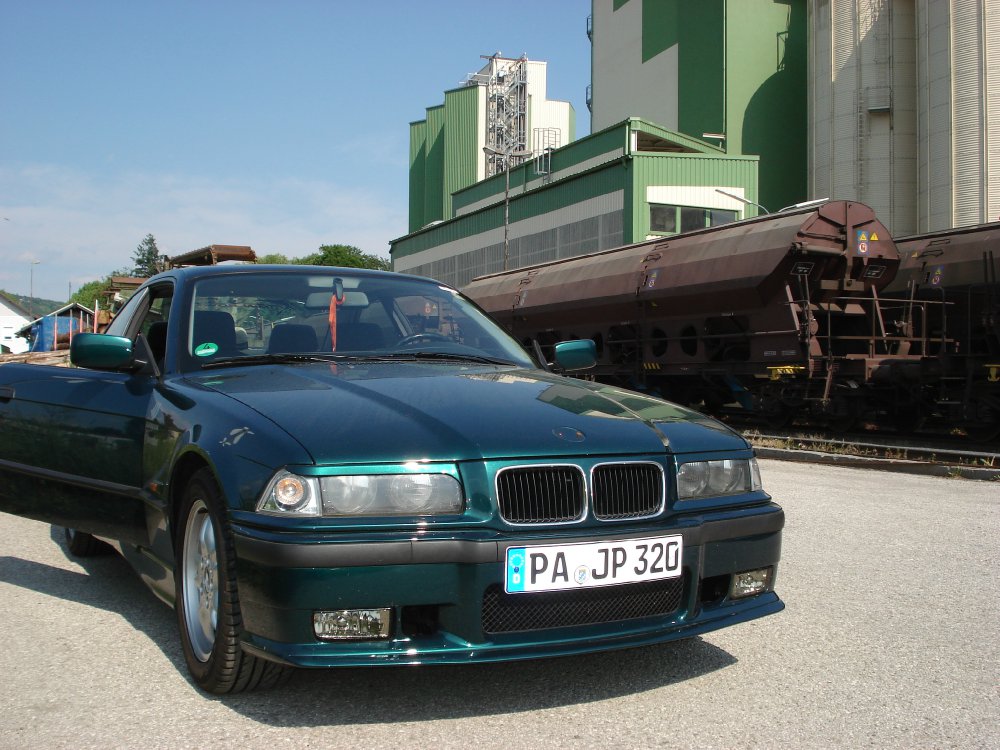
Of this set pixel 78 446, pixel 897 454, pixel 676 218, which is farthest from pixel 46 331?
pixel 78 446

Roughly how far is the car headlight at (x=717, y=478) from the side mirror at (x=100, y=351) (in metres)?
2.22

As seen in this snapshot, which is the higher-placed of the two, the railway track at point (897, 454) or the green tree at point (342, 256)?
the green tree at point (342, 256)

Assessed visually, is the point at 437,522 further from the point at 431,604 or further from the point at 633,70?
the point at 633,70

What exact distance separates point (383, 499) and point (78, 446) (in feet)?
5.85

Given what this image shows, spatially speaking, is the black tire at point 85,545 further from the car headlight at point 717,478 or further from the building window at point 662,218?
the building window at point 662,218

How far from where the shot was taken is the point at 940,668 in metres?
3.42

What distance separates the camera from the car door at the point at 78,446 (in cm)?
363

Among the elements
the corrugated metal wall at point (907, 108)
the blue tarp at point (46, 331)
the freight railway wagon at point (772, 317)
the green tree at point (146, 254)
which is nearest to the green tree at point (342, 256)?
the green tree at point (146, 254)

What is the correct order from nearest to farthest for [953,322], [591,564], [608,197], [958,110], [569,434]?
[591,564] < [569,434] < [953,322] < [958,110] < [608,197]

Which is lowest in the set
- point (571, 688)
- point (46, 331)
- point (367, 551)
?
point (571, 688)

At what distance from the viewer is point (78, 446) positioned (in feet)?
12.6

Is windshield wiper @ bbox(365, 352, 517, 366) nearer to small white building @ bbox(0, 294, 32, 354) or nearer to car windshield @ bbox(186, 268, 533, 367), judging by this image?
car windshield @ bbox(186, 268, 533, 367)

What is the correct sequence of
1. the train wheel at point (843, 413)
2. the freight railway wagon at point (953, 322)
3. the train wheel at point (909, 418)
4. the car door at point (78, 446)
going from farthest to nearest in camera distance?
1. the train wheel at point (909, 418)
2. the train wheel at point (843, 413)
3. the freight railway wagon at point (953, 322)
4. the car door at point (78, 446)

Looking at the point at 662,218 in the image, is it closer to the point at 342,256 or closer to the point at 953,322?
the point at 953,322
